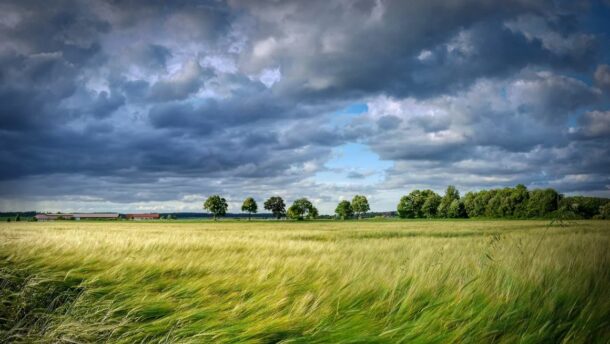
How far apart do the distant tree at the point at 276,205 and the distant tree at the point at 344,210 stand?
883 inches

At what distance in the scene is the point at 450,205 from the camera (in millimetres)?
104750

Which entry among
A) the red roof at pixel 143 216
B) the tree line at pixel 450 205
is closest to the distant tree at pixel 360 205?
the tree line at pixel 450 205

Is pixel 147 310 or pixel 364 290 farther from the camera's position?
pixel 364 290

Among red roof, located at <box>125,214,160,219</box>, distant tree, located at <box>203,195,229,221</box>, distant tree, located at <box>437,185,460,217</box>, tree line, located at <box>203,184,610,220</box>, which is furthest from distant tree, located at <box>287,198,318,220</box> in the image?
red roof, located at <box>125,214,160,219</box>

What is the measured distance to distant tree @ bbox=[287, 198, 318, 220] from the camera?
130m

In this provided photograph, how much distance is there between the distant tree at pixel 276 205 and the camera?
142 metres

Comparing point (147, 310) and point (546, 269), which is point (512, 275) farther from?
point (147, 310)

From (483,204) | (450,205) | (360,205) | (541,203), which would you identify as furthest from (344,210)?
(541,203)

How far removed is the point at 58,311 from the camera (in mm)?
3652

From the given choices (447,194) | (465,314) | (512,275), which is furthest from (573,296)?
(447,194)

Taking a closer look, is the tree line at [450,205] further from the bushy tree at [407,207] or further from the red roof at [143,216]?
the red roof at [143,216]

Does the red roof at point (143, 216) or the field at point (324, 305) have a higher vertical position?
the field at point (324, 305)

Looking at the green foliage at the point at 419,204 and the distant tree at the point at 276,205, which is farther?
the distant tree at the point at 276,205

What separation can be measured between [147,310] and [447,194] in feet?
399
